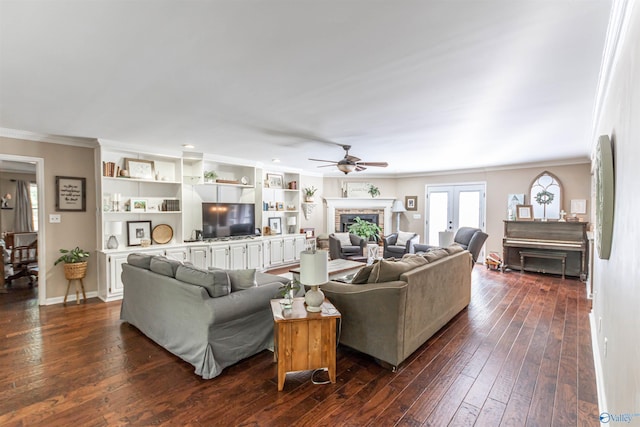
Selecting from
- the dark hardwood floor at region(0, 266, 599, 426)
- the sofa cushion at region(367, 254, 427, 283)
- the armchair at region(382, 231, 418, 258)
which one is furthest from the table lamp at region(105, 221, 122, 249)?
the armchair at region(382, 231, 418, 258)

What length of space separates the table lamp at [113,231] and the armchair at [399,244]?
5443 mm

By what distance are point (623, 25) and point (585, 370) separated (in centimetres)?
266

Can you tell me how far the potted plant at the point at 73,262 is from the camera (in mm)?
4328

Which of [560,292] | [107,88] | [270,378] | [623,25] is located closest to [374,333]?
[270,378]

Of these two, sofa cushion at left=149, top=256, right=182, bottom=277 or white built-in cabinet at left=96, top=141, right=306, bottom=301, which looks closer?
sofa cushion at left=149, top=256, right=182, bottom=277

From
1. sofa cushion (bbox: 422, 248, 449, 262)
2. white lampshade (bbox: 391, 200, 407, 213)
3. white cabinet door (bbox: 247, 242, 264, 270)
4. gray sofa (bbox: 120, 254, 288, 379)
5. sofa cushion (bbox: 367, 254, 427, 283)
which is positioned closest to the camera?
gray sofa (bbox: 120, 254, 288, 379)

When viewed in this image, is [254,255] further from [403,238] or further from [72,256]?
[403,238]

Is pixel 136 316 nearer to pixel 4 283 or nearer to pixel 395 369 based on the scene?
pixel 395 369

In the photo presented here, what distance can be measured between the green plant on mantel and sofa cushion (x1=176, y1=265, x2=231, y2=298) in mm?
2865

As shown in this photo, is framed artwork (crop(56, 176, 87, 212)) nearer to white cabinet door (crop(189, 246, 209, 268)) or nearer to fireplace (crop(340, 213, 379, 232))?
white cabinet door (crop(189, 246, 209, 268))

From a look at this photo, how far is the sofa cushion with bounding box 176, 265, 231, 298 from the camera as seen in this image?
2621 mm

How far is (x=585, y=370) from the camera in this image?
259 centimetres

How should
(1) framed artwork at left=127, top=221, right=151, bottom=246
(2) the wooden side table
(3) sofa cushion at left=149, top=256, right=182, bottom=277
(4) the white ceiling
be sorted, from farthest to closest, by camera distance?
(1) framed artwork at left=127, top=221, right=151, bottom=246
(3) sofa cushion at left=149, top=256, right=182, bottom=277
(2) the wooden side table
(4) the white ceiling

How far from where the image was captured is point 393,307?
260cm
